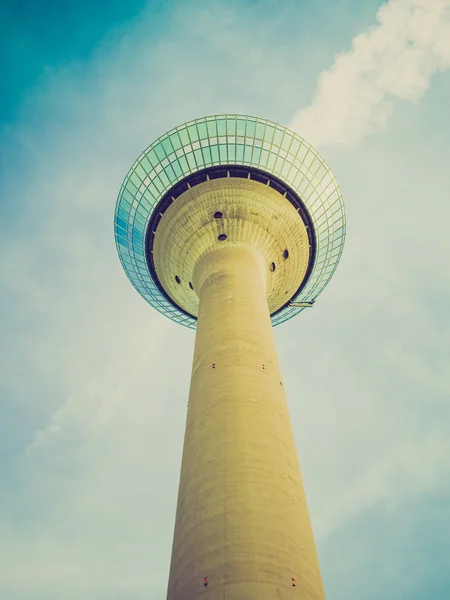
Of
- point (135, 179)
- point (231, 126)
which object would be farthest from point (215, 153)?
point (135, 179)

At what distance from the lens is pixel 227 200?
23688 mm

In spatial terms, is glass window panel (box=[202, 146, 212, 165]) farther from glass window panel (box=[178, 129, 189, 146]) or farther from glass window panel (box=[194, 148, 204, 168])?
glass window panel (box=[178, 129, 189, 146])

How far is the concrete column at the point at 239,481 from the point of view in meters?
9.47

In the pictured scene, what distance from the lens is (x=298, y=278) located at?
28.8 meters

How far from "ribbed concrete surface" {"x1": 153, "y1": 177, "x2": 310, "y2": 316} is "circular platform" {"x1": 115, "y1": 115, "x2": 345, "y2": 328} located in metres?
0.06

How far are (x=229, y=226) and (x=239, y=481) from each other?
14818 mm

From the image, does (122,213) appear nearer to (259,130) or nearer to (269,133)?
(259,130)

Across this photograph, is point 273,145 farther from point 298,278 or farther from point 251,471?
point 251,471

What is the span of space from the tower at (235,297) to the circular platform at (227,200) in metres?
0.07

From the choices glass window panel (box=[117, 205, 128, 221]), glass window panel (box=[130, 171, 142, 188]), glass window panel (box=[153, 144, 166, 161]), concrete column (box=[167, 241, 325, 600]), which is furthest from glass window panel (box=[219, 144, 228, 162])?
concrete column (box=[167, 241, 325, 600])

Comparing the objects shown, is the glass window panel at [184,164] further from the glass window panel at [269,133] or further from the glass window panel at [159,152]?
the glass window panel at [269,133]

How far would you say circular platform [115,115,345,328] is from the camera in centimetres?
2367

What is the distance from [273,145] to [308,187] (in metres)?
3.37

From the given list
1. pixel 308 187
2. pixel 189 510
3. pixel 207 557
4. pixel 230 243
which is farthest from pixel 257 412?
pixel 308 187
